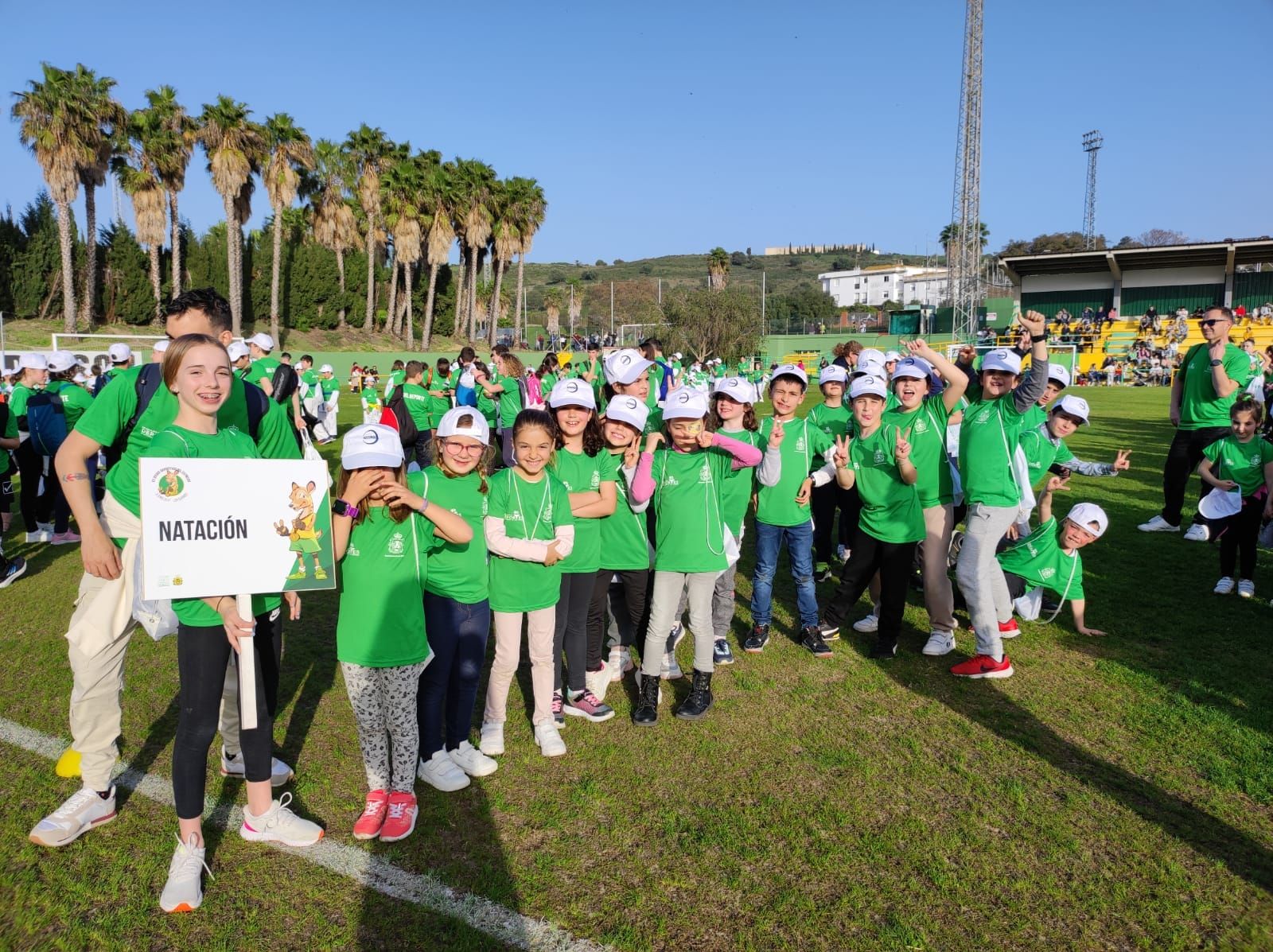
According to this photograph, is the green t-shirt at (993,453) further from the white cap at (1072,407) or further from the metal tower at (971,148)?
the metal tower at (971,148)

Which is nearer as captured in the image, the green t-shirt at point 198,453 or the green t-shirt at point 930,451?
the green t-shirt at point 198,453

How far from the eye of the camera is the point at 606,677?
16.3ft

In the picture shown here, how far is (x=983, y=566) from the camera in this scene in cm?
516

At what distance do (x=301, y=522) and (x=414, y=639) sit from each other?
2.45ft

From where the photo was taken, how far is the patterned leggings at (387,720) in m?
3.48

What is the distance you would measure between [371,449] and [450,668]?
126 cm

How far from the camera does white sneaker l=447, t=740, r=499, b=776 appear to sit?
4.05 m

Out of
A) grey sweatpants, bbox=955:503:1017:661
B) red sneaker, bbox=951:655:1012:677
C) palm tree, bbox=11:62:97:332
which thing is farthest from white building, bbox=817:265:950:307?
red sneaker, bbox=951:655:1012:677

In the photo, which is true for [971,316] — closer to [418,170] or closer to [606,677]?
[418,170]

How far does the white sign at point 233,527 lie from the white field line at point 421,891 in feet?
3.92

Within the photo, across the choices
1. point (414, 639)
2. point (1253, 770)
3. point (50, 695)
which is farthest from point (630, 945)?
point (50, 695)

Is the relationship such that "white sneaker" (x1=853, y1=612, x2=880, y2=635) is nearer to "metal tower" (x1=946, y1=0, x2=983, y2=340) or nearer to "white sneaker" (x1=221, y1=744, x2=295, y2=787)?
"white sneaker" (x1=221, y1=744, x2=295, y2=787)

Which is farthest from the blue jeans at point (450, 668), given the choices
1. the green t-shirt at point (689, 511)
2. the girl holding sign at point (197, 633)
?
the green t-shirt at point (689, 511)

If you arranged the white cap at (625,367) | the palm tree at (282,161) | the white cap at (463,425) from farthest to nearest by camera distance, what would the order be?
the palm tree at (282,161)
the white cap at (625,367)
the white cap at (463,425)
